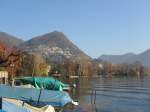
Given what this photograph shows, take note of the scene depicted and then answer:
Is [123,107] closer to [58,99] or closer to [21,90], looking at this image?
[58,99]

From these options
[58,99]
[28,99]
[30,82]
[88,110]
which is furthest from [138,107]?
[30,82]

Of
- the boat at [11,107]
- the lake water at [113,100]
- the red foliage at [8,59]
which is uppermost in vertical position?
the red foliage at [8,59]

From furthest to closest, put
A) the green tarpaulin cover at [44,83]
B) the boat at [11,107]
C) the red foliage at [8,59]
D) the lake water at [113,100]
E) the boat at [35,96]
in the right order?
the red foliage at [8,59], the green tarpaulin cover at [44,83], the lake water at [113,100], the boat at [35,96], the boat at [11,107]

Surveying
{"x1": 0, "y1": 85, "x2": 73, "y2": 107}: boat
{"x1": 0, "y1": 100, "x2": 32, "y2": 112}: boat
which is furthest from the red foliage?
{"x1": 0, "y1": 100, "x2": 32, "y2": 112}: boat

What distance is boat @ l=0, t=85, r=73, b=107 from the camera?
1531 inches

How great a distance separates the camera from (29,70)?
462ft

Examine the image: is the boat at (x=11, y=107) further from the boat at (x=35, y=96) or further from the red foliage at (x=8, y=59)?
the red foliage at (x=8, y=59)

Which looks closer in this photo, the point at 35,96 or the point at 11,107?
the point at 11,107

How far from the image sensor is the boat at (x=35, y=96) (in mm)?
38894

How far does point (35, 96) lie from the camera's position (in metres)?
39.2

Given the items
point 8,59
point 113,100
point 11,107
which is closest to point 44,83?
point 113,100

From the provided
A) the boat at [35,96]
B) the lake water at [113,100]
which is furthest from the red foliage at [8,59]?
the boat at [35,96]

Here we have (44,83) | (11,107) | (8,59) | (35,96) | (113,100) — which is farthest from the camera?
(8,59)

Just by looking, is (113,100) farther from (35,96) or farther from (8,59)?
(8,59)
